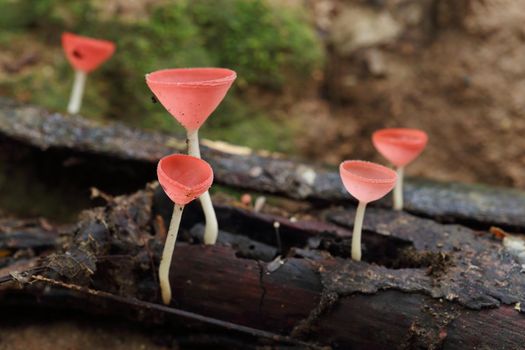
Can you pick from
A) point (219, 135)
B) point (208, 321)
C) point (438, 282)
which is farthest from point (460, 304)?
point (219, 135)

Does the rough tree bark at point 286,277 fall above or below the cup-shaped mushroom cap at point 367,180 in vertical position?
below

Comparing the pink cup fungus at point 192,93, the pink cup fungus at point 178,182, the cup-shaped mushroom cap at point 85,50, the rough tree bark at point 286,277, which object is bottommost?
the rough tree bark at point 286,277

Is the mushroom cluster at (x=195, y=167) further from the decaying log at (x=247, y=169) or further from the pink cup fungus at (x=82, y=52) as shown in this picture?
the pink cup fungus at (x=82, y=52)

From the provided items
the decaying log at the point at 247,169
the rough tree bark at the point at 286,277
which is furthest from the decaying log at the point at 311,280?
the decaying log at the point at 247,169

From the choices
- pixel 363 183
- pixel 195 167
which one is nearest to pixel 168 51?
pixel 195 167

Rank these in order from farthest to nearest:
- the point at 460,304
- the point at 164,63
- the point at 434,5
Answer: the point at 434,5
the point at 164,63
the point at 460,304

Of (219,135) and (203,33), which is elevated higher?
(203,33)

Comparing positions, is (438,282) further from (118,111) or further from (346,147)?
(118,111)
